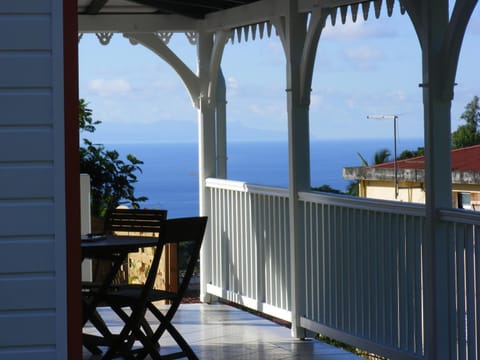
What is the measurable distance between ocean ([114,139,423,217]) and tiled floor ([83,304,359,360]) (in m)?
44.2

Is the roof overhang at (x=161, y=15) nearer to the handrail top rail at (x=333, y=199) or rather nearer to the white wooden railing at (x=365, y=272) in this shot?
the handrail top rail at (x=333, y=199)

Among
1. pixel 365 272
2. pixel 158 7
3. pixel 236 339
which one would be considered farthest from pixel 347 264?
pixel 158 7

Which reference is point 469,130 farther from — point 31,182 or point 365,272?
point 31,182

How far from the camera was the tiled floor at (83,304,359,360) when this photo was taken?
7.17m

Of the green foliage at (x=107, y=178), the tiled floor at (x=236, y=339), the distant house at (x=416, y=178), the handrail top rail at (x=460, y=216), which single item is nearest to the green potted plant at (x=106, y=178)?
the green foliage at (x=107, y=178)

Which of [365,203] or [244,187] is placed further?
[244,187]

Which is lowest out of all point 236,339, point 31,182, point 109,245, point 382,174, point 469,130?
point 236,339

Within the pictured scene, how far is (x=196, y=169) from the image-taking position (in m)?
86.1

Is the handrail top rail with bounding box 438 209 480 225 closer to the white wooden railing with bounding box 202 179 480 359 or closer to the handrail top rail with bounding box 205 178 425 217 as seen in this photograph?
the white wooden railing with bounding box 202 179 480 359

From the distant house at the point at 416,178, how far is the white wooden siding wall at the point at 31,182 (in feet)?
56.4

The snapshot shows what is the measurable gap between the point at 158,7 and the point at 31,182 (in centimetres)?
543

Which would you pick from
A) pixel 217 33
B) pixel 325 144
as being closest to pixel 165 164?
pixel 325 144

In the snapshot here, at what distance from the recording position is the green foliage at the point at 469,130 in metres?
39.7

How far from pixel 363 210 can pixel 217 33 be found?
3061 millimetres
